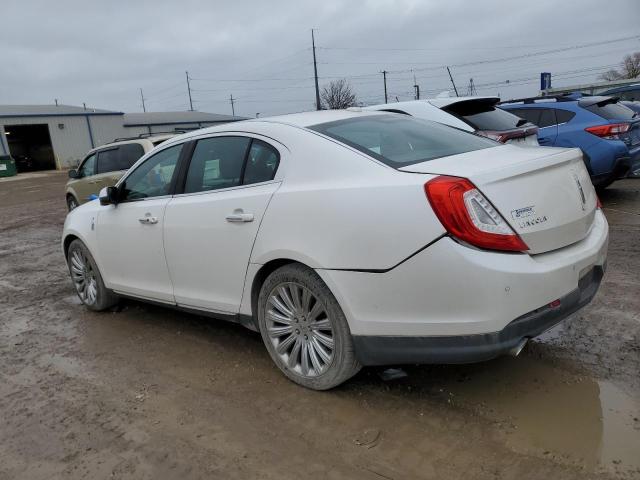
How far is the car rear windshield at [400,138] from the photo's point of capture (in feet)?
10.1

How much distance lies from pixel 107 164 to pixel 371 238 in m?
9.00

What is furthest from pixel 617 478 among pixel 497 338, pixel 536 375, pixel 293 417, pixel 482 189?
pixel 293 417

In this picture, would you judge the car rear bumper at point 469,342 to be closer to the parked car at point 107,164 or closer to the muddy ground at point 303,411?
the muddy ground at point 303,411

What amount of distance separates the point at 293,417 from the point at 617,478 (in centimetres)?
158

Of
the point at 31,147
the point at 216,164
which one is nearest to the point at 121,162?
the point at 216,164

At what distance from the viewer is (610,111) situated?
323 inches

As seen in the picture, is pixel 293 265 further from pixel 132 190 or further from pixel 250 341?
pixel 132 190

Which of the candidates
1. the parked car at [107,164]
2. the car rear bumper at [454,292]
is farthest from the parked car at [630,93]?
the car rear bumper at [454,292]

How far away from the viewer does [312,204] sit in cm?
298

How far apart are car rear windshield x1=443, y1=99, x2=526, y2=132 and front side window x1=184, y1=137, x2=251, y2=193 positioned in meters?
4.14

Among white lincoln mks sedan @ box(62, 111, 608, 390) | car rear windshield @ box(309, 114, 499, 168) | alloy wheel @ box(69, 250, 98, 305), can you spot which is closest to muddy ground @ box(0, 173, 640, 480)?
white lincoln mks sedan @ box(62, 111, 608, 390)

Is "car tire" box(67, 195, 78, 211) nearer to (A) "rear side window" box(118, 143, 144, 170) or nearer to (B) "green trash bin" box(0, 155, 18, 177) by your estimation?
(A) "rear side window" box(118, 143, 144, 170)

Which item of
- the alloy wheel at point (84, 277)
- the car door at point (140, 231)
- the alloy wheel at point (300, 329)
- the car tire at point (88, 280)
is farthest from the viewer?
the alloy wheel at point (84, 277)

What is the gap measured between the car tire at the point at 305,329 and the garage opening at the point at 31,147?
1761 inches
